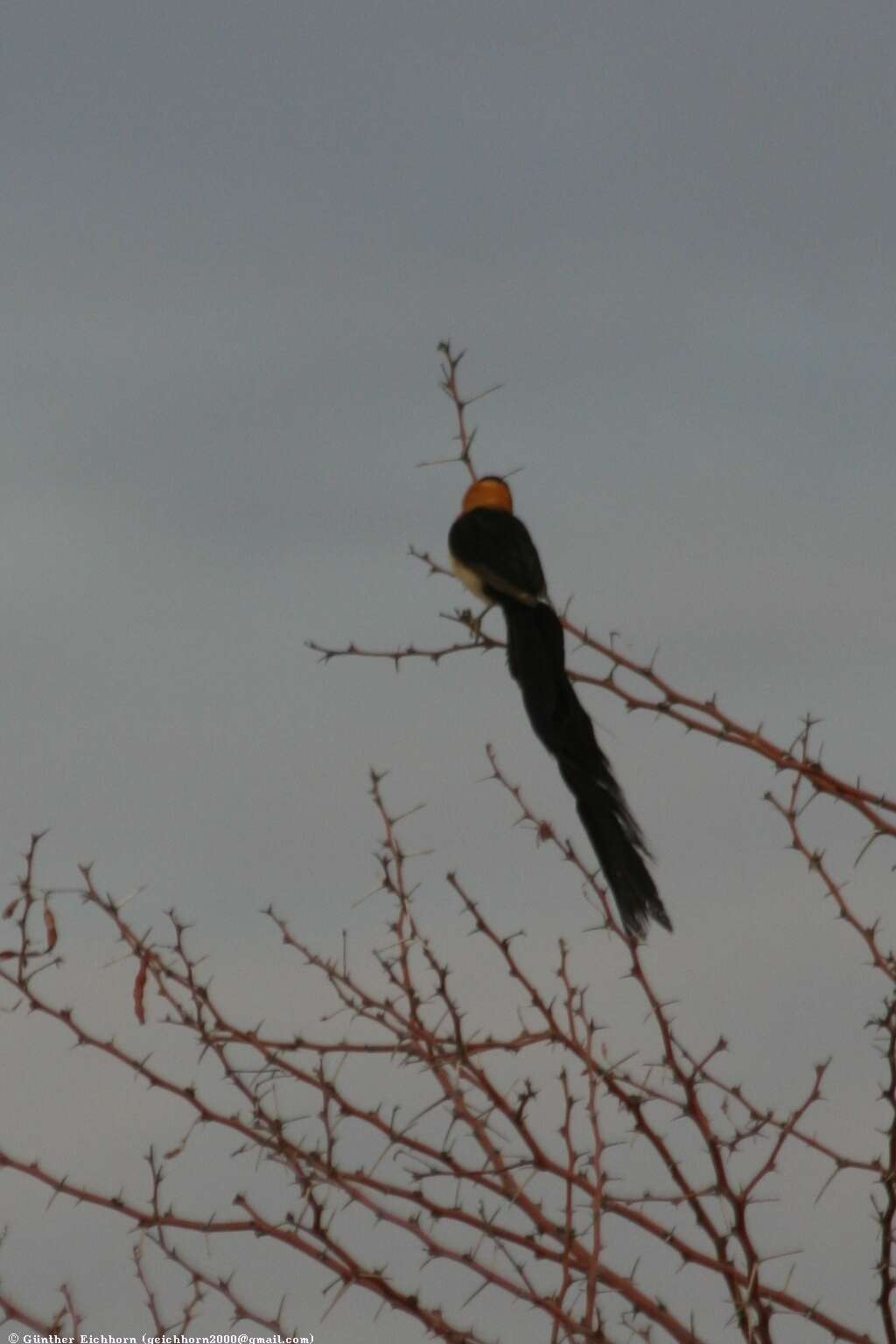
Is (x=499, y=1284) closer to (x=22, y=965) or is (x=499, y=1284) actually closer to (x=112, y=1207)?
(x=112, y=1207)

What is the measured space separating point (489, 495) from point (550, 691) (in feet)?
5.87

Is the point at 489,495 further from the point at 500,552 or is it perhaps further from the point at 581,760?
the point at 581,760

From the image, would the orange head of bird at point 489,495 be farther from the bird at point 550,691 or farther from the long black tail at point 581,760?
the long black tail at point 581,760

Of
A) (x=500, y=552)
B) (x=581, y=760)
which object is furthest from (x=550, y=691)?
(x=500, y=552)

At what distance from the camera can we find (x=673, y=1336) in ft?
8.99

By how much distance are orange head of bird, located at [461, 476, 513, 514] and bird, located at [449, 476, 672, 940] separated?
0.24 meters

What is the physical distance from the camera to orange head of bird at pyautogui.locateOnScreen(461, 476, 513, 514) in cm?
582

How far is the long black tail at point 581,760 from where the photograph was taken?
3592 millimetres

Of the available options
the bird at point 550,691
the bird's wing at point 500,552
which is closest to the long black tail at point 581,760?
the bird at point 550,691

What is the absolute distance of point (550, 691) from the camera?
13.7 ft

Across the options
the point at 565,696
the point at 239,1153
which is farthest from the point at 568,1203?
the point at 565,696

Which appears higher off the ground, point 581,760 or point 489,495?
point 489,495

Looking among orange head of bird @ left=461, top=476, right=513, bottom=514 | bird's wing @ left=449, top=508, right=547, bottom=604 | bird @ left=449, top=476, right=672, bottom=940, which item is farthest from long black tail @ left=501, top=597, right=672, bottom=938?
orange head of bird @ left=461, top=476, right=513, bottom=514

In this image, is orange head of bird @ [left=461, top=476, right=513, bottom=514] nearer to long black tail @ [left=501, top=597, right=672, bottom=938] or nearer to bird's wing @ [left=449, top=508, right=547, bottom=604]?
bird's wing @ [left=449, top=508, right=547, bottom=604]
